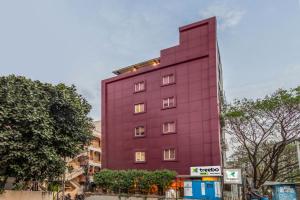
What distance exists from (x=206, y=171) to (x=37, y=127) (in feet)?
54.2

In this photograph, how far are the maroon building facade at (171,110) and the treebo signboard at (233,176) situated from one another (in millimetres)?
2866

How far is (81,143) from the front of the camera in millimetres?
23297

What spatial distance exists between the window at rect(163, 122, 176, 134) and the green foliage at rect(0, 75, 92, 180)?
41.8 ft

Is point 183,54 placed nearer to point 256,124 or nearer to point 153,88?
point 153,88

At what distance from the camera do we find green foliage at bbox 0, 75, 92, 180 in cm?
1920

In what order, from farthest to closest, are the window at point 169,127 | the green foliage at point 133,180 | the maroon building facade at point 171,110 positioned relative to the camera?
the window at point 169,127 → the maroon building facade at point 171,110 → the green foliage at point 133,180

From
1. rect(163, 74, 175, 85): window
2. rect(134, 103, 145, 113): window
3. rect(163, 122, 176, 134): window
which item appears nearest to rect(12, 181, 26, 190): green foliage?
rect(163, 122, 176, 134): window

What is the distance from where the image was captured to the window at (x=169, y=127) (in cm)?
3447

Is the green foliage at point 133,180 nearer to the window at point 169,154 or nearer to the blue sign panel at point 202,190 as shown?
the blue sign panel at point 202,190

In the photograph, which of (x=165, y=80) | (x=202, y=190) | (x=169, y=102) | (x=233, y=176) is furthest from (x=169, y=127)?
(x=233, y=176)

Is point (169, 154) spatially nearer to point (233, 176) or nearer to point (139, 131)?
point (139, 131)

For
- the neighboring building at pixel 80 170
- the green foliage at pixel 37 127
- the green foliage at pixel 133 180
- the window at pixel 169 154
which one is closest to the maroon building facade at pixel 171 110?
the window at pixel 169 154

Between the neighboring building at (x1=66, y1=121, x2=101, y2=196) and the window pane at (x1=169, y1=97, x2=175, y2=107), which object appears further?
the neighboring building at (x1=66, y1=121, x2=101, y2=196)

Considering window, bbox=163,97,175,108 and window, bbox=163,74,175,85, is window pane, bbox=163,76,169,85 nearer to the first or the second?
window, bbox=163,74,175,85
